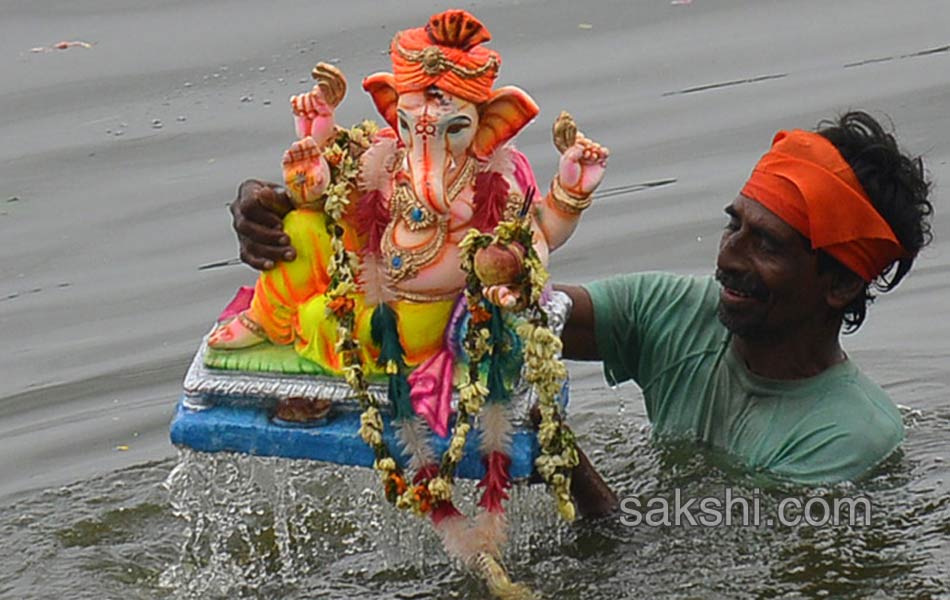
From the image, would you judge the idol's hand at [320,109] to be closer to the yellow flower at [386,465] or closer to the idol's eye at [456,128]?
the idol's eye at [456,128]

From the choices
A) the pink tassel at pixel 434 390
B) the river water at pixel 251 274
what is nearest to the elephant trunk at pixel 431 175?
the pink tassel at pixel 434 390

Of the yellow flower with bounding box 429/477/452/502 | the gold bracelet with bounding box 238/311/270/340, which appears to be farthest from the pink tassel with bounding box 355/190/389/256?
the yellow flower with bounding box 429/477/452/502

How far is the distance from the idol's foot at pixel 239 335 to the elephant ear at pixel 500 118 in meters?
0.65

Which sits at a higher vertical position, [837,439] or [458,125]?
[458,125]

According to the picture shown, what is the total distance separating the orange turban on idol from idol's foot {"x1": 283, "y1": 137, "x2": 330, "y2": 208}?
24cm

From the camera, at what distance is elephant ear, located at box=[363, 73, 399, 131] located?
4274 mm

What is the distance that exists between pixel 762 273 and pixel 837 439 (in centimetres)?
44

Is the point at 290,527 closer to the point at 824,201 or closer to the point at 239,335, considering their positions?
the point at 239,335

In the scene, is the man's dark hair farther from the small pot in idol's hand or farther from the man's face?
the small pot in idol's hand

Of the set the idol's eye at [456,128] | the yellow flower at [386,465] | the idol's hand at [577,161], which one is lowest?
the yellow flower at [386,465]

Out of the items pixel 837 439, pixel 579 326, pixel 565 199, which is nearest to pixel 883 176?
pixel 837 439

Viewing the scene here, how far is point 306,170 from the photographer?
4.33 metres

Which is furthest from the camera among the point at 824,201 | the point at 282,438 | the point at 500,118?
the point at 824,201

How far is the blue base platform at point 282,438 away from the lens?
440cm
